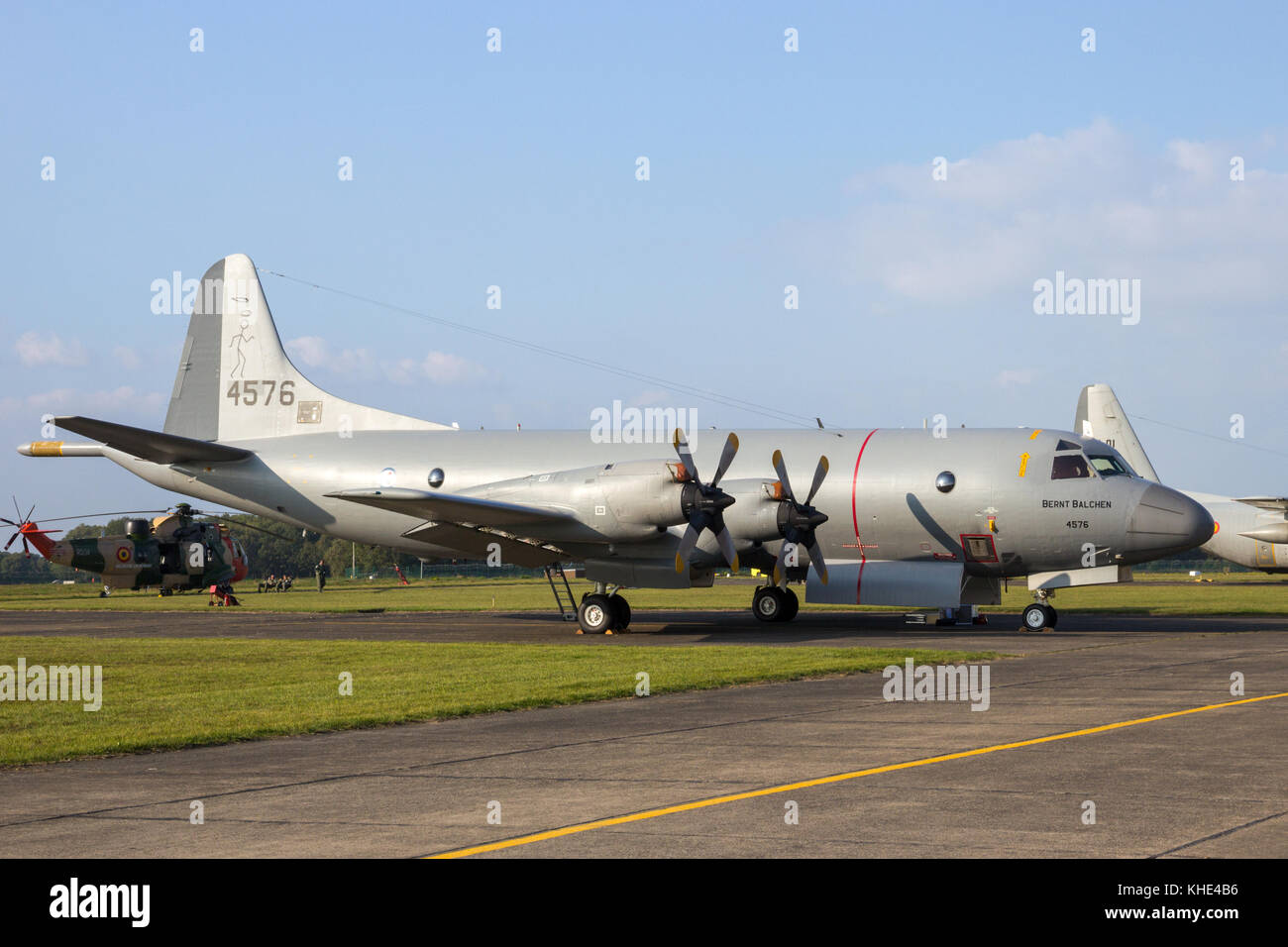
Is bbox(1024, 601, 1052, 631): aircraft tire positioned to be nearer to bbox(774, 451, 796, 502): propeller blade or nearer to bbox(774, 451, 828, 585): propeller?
bbox(774, 451, 828, 585): propeller

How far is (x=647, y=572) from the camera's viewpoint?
32344 mm

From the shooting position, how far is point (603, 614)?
1305 inches

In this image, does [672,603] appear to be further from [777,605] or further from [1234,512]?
[1234,512]

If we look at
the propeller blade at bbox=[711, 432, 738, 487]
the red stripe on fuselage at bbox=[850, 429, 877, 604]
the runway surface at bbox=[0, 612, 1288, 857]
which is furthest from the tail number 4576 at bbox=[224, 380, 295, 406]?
the runway surface at bbox=[0, 612, 1288, 857]

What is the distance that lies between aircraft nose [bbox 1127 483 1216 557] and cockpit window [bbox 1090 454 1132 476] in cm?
99

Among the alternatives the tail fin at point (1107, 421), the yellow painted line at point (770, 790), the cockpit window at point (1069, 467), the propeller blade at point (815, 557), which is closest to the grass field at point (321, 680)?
the propeller blade at point (815, 557)

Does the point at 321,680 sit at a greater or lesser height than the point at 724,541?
lesser

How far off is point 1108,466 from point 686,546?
37.2 ft

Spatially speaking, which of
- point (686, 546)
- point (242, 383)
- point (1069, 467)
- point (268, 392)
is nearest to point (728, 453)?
point (686, 546)

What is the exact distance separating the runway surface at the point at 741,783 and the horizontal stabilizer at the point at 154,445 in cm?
2004
